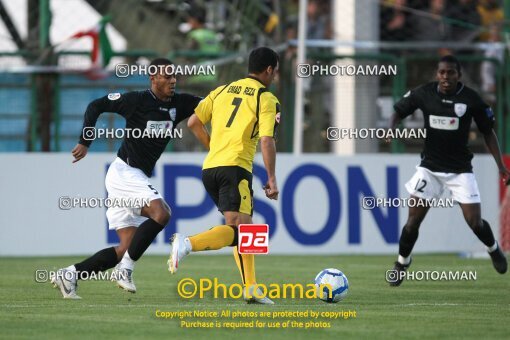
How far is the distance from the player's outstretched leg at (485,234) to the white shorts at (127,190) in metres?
3.66

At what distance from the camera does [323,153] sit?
709 inches

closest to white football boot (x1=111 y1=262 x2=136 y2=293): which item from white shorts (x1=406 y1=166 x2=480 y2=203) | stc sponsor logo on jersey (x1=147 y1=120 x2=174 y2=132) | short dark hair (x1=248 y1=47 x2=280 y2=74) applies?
stc sponsor logo on jersey (x1=147 y1=120 x2=174 y2=132)

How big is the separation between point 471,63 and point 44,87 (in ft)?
21.8

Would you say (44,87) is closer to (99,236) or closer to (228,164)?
(99,236)

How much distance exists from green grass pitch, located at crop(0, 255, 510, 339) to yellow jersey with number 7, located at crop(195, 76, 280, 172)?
1.24 meters

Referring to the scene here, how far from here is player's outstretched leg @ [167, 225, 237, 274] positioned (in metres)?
9.71

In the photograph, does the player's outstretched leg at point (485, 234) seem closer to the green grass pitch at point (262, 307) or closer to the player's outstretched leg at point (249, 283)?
the green grass pitch at point (262, 307)

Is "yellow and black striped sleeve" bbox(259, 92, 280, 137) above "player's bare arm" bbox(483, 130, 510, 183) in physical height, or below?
above

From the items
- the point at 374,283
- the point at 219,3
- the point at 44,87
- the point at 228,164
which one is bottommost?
the point at 374,283

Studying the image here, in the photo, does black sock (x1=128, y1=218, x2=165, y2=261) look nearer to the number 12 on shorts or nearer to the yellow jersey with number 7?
the yellow jersey with number 7

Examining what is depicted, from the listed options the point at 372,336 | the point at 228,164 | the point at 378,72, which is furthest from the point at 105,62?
the point at 372,336

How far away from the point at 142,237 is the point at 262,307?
152cm

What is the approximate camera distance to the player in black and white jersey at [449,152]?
1266 cm

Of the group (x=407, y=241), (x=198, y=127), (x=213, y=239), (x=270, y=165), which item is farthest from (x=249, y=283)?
(x=407, y=241)
